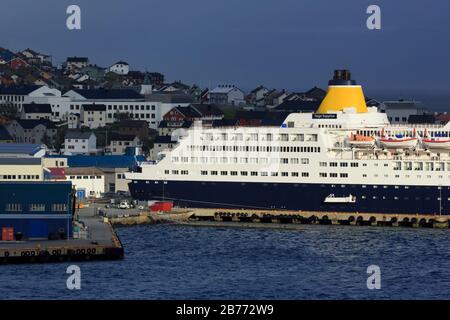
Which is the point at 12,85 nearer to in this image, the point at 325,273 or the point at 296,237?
the point at 296,237

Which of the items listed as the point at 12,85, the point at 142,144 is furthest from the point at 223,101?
the point at 142,144

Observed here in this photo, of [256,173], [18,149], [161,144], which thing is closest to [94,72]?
[161,144]

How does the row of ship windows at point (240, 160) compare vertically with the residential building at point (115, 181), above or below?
above

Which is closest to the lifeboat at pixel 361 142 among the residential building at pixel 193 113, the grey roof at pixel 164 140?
the grey roof at pixel 164 140

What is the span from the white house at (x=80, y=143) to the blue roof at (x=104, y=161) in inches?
549

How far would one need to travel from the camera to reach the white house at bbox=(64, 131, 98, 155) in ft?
294

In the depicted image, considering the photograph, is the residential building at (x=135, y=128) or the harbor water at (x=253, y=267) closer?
the harbor water at (x=253, y=267)

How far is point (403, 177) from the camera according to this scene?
64.6 meters

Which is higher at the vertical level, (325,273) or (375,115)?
(375,115)

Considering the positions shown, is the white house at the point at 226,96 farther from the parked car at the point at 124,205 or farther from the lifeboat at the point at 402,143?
the lifeboat at the point at 402,143

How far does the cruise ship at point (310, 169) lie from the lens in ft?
211

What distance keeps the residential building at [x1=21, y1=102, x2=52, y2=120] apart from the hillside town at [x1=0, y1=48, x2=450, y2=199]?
0.19 feet

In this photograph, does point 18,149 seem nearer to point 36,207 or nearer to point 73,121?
point 36,207
